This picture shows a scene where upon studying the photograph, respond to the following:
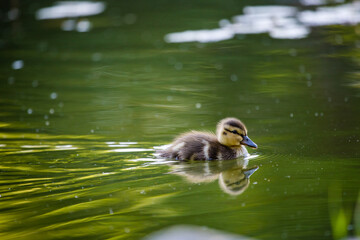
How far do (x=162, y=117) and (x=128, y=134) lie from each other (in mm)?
833

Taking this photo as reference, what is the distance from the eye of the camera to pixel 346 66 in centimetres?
988

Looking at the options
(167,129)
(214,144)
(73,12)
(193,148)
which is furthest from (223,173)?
(73,12)

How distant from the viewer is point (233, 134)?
638 centimetres

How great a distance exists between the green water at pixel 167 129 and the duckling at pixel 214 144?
14cm

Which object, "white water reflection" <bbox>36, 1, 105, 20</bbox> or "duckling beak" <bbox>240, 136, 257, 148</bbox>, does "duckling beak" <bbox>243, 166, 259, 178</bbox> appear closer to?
"duckling beak" <bbox>240, 136, 257, 148</bbox>

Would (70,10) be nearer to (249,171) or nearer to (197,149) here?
(197,149)

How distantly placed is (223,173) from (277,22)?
826 cm

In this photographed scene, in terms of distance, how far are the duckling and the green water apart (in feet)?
0.47

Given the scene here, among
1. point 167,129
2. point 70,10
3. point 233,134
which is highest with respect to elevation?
point 70,10

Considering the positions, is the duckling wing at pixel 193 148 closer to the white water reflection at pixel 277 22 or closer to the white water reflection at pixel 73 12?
the white water reflection at pixel 277 22

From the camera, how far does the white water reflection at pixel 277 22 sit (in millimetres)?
12844

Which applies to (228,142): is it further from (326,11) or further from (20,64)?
(326,11)

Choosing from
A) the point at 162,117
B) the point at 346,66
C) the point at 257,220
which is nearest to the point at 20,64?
the point at 162,117

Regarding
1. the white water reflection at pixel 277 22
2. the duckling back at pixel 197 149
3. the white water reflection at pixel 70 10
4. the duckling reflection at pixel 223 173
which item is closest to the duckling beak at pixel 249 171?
the duckling reflection at pixel 223 173
